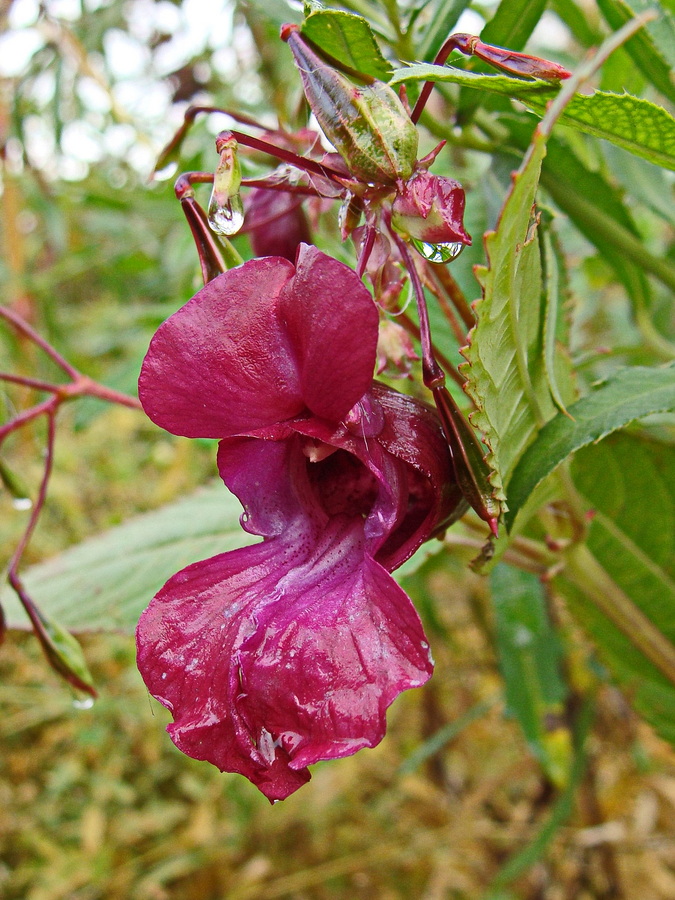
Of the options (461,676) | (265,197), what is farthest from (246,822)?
(265,197)

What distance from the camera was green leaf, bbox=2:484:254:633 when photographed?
2.22 ft

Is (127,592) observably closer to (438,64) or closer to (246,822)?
(438,64)

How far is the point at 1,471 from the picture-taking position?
641 mm

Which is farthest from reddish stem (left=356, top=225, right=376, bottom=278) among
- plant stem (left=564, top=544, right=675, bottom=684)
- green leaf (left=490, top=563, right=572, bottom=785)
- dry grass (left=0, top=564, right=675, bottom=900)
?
dry grass (left=0, top=564, right=675, bottom=900)

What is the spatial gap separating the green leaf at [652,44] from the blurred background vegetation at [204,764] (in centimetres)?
54

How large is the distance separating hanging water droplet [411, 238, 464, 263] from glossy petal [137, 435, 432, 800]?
11 centimetres

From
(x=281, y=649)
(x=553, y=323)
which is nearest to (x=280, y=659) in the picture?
(x=281, y=649)

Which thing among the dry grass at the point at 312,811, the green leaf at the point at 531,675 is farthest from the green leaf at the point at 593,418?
the dry grass at the point at 312,811

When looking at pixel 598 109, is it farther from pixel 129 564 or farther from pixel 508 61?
pixel 129 564

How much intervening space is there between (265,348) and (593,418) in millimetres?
196

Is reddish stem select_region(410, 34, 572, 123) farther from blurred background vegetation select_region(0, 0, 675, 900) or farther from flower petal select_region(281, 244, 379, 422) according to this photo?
blurred background vegetation select_region(0, 0, 675, 900)

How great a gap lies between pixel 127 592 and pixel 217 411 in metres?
0.37

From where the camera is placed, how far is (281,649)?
339 mm

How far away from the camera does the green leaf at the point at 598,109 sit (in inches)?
14.2
